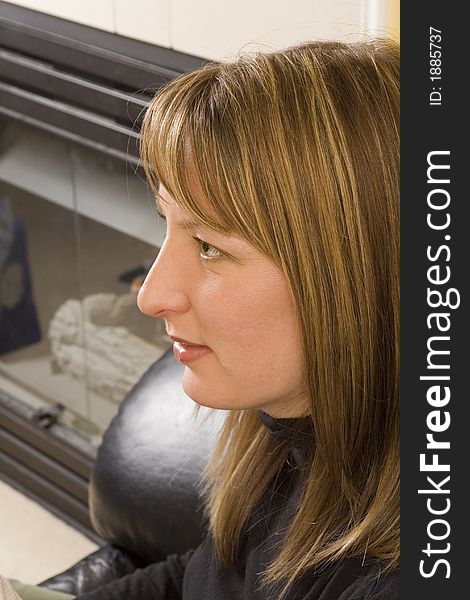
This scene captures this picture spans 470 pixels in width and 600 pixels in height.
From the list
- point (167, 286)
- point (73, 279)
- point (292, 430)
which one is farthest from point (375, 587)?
point (73, 279)

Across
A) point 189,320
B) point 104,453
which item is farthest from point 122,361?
point 189,320

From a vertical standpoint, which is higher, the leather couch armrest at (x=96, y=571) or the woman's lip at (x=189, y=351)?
the woman's lip at (x=189, y=351)

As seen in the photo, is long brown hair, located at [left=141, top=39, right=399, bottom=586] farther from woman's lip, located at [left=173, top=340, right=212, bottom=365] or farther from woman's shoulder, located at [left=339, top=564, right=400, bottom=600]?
woman's lip, located at [left=173, top=340, right=212, bottom=365]

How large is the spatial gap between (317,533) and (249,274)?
11.2 inches

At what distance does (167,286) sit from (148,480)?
2.39 feet

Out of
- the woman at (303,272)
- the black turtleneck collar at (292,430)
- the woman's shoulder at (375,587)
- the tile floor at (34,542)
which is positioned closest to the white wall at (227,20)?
the woman at (303,272)

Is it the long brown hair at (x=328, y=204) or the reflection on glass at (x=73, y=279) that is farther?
the reflection on glass at (x=73, y=279)

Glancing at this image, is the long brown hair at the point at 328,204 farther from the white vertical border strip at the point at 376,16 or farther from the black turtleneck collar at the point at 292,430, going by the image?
the white vertical border strip at the point at 376,16

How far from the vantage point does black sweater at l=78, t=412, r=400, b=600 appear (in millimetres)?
1079

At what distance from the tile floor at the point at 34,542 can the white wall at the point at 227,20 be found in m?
1.21

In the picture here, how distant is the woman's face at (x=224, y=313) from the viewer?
1068mm

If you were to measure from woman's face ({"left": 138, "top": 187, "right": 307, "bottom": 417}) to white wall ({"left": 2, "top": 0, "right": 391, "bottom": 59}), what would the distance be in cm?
47

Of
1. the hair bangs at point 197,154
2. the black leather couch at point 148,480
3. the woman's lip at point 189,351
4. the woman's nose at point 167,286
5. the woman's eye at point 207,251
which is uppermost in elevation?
the hair bangs at point 197,154

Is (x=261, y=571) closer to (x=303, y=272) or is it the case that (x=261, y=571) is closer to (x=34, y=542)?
(x=303, y=272)
